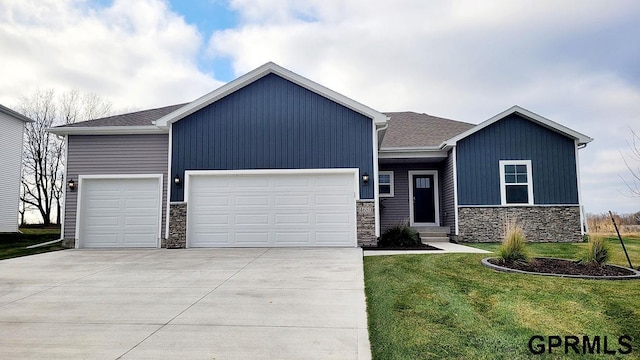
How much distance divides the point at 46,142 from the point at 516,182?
2845 centimetres

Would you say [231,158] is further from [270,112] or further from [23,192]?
[23,192]

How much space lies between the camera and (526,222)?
12.7 metres

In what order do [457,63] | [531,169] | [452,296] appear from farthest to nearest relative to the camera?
[457,63], [531,169], [452,296]

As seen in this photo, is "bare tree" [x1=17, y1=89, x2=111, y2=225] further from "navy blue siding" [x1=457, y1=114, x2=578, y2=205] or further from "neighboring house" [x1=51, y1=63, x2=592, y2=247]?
"navy blue siding" [x1=457, y1=114, x2=578, y2=205]

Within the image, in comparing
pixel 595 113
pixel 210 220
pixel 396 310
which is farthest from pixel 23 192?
pixel 595 113

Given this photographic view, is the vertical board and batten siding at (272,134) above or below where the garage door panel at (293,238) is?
above

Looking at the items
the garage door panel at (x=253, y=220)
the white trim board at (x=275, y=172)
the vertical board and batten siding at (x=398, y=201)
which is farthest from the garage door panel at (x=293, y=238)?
the vertical board and batten siding at (x=398, y=201)

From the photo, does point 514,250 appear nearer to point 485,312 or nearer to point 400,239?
point 485,312

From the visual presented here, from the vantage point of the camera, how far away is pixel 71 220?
461 inches

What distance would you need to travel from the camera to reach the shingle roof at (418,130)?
14094mm

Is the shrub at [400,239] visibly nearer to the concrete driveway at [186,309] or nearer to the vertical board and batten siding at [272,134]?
the vertical board and batten siding at [272,134]

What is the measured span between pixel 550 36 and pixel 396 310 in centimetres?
1094

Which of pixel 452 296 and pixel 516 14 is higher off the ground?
pixel 516 14

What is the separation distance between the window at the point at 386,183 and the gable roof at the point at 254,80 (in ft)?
12.6
